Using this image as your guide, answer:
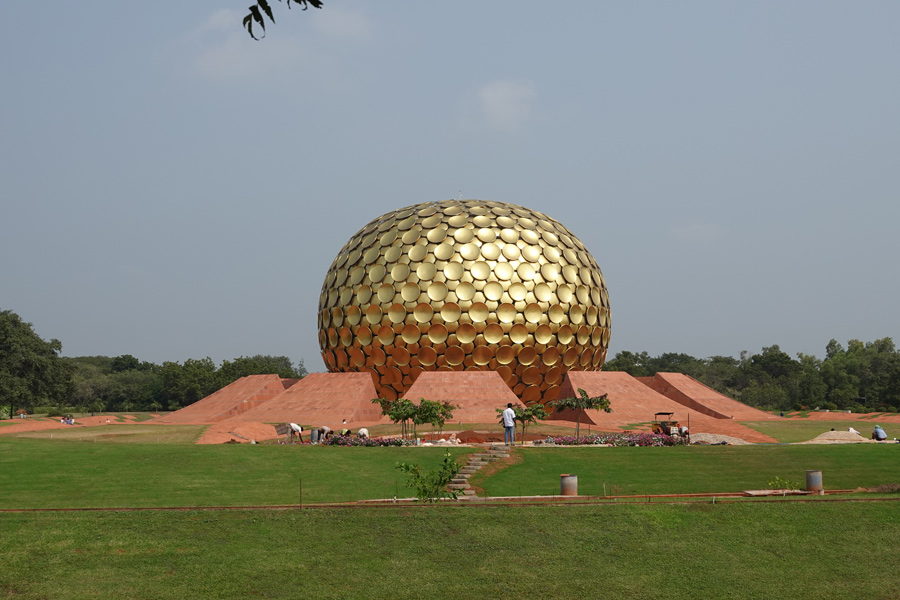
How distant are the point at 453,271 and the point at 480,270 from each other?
42.3 inches

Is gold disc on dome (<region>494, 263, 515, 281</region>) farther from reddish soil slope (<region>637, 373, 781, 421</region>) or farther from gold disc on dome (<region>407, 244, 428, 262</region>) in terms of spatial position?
reddish soil slope (<region>637, 373, 781, 421</region>)

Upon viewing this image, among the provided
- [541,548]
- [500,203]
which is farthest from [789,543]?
[500,203]

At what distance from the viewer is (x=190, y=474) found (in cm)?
1447

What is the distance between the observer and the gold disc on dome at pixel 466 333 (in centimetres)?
3183

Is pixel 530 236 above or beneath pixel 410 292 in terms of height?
above

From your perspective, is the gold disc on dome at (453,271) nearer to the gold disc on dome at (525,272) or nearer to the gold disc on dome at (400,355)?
the gold disc on dome at (525,272)

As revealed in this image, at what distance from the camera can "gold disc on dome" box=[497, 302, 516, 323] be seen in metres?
31.9

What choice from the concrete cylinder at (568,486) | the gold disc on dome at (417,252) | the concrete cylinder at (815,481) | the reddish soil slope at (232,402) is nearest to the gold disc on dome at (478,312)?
the gold disc on dome at (417,252)

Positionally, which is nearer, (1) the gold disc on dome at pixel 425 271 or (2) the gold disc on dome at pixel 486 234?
(1) the gold disc on dome at pixel 425 271

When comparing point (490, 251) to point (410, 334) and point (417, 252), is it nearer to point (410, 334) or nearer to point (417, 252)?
point (417, 252)

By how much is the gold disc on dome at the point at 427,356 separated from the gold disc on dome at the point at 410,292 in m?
2.00

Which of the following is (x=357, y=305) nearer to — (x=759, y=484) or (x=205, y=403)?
(x=205, y=403)

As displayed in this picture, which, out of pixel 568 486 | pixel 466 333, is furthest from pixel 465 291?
pixel 568 486

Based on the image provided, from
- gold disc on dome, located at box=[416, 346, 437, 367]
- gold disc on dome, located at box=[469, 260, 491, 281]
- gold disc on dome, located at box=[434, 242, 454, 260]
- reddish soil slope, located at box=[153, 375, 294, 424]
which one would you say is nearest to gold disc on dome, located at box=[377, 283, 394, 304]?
gold disc on dome, located at box=[434, 242, 454, 260]
